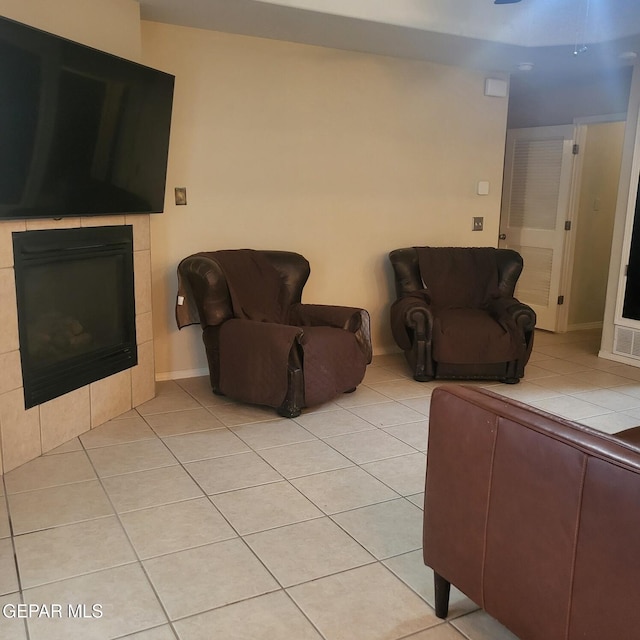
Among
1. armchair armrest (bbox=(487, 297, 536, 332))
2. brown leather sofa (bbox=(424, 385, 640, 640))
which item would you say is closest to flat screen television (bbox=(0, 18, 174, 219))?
brown leather sofa (bbox=(424, 385, 640, 640))

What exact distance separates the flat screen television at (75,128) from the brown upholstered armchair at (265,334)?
1.94ft

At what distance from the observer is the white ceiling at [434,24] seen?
3.60 meters

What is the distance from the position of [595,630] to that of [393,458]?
1.72 m

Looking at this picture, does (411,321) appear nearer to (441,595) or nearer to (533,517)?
(441,595)

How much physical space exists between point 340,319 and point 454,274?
4.16 ft

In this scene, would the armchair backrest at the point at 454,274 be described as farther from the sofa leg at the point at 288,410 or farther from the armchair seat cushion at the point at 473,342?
the sofa leg at the point at 288,410

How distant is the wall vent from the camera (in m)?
4.84

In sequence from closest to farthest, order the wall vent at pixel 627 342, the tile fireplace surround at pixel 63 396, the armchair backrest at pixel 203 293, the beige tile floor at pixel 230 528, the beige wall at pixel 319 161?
the beige tile floor at pixel 230 528 < the tile fireplace surround at pixel 63 396 < the armchair backrest at pixel 203 293 < the beige wall at pixel 319 161 < the wall vent at pixel 627 342

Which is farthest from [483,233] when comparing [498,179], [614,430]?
[614,430]

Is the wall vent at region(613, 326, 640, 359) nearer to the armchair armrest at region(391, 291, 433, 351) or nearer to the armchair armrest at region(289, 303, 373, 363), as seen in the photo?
the armchair armrest at region(391, 291, 433, 351)

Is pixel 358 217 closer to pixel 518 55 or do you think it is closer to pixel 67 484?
pixel 518 55

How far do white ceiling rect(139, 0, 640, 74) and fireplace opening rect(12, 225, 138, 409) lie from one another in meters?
1.43

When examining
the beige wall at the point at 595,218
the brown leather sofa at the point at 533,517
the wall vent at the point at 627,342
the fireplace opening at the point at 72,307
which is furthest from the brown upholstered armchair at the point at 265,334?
the beige wall at the point at 595,218

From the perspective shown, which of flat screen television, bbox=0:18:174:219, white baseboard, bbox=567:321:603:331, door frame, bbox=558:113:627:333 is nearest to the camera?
flat screen television, bbox=0:18:174:219
